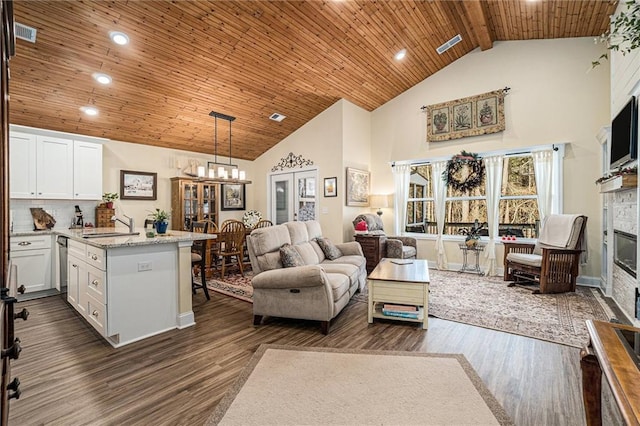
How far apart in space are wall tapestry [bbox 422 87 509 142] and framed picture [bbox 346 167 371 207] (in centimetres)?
148

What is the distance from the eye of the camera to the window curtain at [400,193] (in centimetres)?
638

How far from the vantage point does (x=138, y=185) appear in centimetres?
577

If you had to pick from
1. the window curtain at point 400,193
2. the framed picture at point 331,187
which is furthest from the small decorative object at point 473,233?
the framed picture at point 331,187

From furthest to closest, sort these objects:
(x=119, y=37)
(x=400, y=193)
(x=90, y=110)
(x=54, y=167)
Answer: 1. (x=400, y=193)
2. (x=90, y=110)
3. (x=54, y=167)
4. (x=119, y=37)

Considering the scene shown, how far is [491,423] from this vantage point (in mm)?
1707

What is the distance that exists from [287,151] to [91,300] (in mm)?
4803

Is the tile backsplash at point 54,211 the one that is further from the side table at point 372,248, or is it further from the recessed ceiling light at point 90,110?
the side table at point 372,248

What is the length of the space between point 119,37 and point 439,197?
5525 mm

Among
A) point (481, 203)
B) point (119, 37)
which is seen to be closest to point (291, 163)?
point (119, 37)

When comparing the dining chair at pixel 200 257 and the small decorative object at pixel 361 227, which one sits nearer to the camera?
the dining chair at pixel 200 257

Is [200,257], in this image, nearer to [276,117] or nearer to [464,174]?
[276,117]

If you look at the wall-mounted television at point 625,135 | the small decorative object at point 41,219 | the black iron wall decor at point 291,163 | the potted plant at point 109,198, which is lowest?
the small decorative object at point 41,219

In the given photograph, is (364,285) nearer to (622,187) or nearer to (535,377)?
(535,377)

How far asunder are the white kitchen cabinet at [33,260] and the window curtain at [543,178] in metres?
7.47
